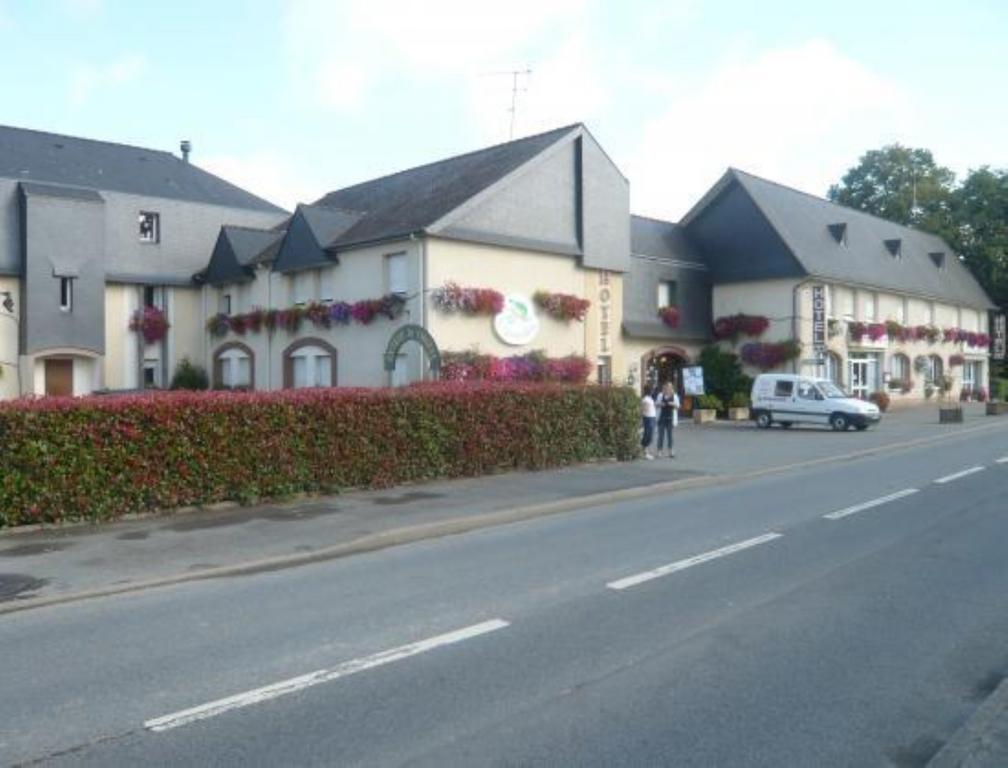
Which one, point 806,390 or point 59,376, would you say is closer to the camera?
point 806,390

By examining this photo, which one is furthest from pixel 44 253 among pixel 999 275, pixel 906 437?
pixel 999 275

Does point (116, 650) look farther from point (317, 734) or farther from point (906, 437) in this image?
point (906, 437)

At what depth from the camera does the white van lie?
30703 mm

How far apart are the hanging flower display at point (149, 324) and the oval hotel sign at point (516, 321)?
14.8 metres

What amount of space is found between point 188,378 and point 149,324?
2466 mm

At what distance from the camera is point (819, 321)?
38.9m

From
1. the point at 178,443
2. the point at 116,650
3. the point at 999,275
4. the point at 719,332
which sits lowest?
the point at 116,650

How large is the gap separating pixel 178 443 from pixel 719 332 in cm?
3132

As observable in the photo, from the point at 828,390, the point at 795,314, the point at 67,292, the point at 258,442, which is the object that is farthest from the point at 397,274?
the point at 795,314

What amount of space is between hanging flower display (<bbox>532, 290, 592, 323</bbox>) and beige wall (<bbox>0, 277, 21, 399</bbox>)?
17136mm

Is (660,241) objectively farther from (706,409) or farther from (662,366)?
(706,409)

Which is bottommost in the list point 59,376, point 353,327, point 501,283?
point 59,376

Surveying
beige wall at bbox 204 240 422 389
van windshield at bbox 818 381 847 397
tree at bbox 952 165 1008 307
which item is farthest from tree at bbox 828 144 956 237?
beige wall at bbox 204 240 422 389

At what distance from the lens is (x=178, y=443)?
12.7 metres
